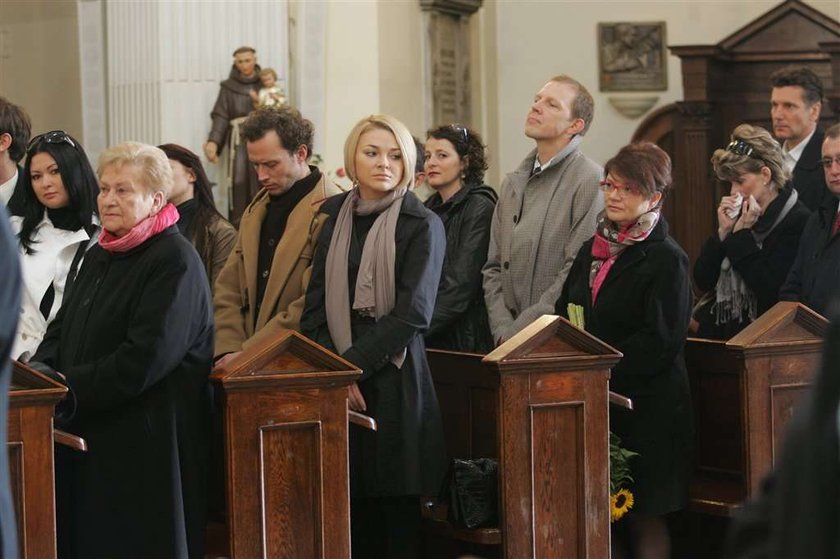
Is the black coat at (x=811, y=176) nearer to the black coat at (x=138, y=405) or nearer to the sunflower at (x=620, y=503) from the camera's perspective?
the sunflower at (x=620, y=503)

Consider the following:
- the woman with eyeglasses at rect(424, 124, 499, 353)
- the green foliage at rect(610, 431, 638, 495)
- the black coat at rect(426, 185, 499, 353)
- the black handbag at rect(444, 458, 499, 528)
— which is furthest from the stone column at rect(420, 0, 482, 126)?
the black handbag at rect(444, 458, 499, 528)

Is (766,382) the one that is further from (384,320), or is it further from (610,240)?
(384,320)

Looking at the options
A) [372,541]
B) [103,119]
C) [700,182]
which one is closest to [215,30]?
[103,119]

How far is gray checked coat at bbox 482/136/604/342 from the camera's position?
4891 millimetres

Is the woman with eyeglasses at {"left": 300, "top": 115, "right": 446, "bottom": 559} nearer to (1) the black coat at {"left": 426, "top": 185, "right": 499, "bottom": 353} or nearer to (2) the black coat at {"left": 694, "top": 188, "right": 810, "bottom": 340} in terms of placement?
(1) the black coat at {"left": 426, "top": 185, "right": 499, "bottom": 353}

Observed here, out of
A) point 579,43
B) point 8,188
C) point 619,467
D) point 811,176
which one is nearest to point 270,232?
point 8,188

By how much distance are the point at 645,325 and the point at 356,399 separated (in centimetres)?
95

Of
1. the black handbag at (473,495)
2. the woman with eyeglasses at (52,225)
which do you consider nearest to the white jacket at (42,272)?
the woman with eyeglasses at (52,225)

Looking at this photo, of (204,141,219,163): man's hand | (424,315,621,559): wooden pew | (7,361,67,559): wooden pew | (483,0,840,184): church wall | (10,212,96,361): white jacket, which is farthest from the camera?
(483,0,840,184): church wall

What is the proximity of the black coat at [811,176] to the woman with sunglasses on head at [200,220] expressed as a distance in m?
2.32

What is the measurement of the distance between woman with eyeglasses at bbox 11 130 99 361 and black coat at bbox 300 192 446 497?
0.92 metres

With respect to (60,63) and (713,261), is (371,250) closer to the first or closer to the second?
(713,261)

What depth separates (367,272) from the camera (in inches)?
170

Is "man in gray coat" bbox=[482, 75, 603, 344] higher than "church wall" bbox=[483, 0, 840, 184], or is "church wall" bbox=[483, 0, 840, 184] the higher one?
"church wall" bbox=[483, 0, 840, 184]
